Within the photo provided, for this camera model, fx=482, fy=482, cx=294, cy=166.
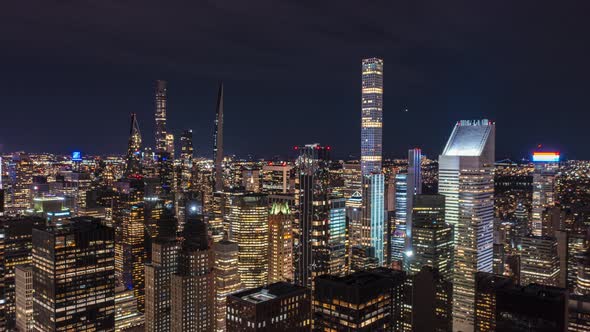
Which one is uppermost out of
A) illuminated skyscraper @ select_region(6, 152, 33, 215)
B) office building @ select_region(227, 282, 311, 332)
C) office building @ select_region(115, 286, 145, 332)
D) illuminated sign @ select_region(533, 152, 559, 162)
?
illuminated sign @ select_region(533, 152, 559, 162)

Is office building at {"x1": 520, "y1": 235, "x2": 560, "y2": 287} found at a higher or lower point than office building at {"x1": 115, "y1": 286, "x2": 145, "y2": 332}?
higher

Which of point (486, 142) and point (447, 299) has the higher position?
point (486, 142)

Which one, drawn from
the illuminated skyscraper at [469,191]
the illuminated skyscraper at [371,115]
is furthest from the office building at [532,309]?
the illuminated skyscraper at [371,115]

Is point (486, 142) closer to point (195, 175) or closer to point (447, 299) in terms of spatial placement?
point (447, 299)

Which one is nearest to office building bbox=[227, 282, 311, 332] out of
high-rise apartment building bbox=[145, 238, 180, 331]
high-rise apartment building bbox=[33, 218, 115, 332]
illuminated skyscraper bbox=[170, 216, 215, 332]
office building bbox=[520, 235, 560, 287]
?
high-rise apartment building bbox=[33, 218, 115, 332]

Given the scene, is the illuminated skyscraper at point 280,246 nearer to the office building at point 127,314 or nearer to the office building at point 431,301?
the office building at point 127,314

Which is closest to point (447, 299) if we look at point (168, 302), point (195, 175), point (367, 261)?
point (367, 261)

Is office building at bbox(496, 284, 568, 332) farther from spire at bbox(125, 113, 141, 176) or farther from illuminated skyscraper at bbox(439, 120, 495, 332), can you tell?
spire at bbox(125, 113, 141, 176)
